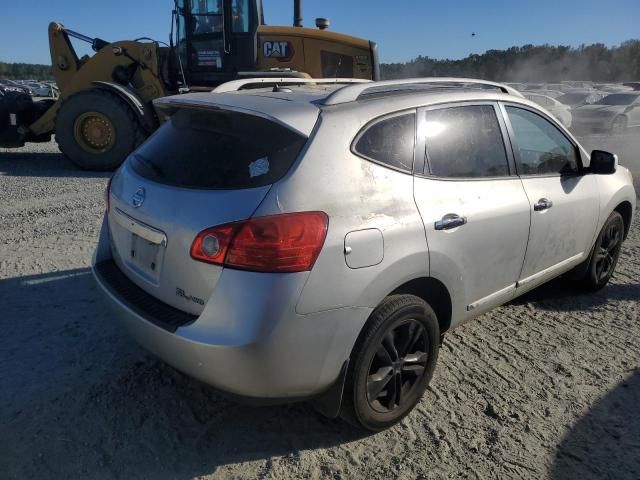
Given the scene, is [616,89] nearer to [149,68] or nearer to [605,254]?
[149,68]

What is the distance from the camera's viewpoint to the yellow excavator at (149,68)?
918 centimetres

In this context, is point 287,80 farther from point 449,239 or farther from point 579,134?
point 579,134

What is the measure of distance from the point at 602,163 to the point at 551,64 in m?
66.6

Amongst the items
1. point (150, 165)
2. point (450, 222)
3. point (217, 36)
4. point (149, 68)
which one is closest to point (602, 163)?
point (450, 222)

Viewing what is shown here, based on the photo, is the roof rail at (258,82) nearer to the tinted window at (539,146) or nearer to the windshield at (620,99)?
the tinted window at (539,146)

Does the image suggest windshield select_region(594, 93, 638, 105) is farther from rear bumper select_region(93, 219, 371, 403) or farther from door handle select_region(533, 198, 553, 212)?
rear bumper select_region(93, 219, 371, 403)

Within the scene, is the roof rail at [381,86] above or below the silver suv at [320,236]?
above

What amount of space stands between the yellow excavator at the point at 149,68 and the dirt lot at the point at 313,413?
5813 millimetres

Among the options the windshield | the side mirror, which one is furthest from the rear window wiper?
the windshield

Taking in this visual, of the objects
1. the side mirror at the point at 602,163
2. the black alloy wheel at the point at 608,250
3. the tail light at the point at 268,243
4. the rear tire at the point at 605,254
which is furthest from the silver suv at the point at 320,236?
the black alloy wheel at the point at 608,250

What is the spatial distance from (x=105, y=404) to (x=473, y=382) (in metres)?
2.09

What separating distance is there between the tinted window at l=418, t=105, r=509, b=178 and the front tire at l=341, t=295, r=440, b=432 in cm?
77

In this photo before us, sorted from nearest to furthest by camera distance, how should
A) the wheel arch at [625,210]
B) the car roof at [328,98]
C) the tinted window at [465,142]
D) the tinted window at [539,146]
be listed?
the car roof at [328,98], the tinted window at [465,142], the tinted window at [539,146], the wheel arch at [625,210]

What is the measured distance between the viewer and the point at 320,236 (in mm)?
2188
